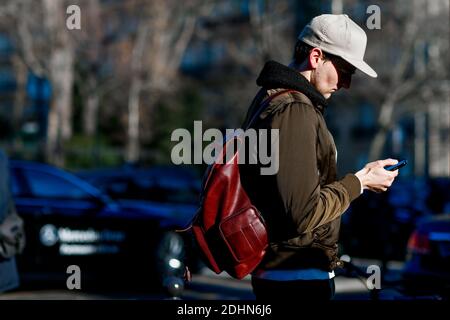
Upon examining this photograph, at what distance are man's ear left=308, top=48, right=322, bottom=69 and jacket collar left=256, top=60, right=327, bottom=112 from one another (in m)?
0.07

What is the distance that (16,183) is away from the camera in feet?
37.1

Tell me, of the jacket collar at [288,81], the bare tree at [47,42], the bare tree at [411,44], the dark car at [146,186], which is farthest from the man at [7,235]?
the bare tree at [411,44]

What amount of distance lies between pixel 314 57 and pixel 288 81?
16 cm

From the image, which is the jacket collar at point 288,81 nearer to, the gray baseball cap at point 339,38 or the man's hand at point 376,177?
the gray baseball cap at point 339,38

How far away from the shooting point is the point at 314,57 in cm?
344

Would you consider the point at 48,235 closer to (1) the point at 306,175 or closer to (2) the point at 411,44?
(1) the point at 306,175

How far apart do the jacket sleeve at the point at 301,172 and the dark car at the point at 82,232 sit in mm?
7964

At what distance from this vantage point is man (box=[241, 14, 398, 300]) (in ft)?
10.3

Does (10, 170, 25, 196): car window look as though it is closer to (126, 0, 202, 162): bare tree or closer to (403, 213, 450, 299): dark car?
(403, 213, 450, 299): dark car

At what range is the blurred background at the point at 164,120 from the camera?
1132cm

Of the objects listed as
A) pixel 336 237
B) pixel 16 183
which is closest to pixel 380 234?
pixel 16 183

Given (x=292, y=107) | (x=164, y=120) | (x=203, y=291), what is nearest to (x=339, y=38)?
(x=292, y=107)

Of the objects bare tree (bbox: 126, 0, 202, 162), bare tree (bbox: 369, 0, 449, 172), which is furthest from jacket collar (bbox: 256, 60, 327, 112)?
bare tree (bbox: 126, 0, 202, 162)
